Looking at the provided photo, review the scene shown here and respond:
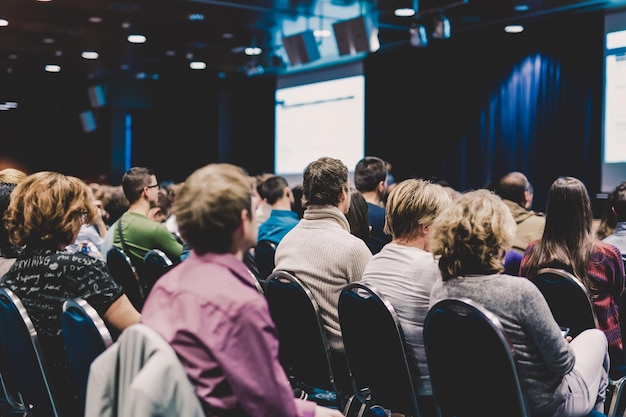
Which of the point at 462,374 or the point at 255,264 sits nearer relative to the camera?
the point at 462,374

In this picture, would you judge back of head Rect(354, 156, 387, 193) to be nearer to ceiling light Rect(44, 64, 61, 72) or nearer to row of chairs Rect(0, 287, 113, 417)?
row of chairs Rect(0, 287, 113, 417)

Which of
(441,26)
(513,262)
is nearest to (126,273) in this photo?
(513,262)

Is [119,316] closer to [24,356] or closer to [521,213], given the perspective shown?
[24,356]

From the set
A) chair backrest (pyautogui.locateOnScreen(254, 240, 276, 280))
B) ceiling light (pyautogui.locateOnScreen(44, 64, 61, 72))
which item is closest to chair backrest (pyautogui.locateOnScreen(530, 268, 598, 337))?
chair backrest (pyautogui.locateOnScreen(254, 240, 276, 280))

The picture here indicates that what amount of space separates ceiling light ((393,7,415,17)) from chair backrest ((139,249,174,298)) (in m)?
5.69

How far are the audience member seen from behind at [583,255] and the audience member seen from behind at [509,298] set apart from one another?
3.30 ft

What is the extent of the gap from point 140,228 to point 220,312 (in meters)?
3.62

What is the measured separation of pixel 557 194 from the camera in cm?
353

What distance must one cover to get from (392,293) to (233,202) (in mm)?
1340

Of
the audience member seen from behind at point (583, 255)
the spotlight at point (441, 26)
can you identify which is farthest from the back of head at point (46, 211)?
the spotlight at point (441, 26)

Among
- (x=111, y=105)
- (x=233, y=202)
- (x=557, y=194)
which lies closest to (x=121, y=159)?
(x=111, y=105)

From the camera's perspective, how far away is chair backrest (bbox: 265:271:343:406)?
2977 mm

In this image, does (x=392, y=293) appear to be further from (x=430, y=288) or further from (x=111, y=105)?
(x=111, y=105)

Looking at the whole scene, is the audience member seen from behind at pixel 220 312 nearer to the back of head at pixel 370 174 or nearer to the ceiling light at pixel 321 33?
the back of head at pixel 370 174
